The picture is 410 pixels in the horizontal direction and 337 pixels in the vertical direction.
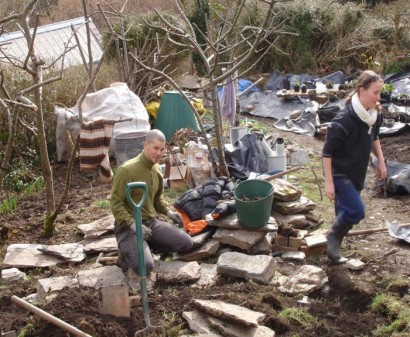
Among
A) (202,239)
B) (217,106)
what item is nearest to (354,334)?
(202,239)

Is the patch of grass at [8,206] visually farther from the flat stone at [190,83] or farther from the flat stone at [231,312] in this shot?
the flat stone at [190,83]

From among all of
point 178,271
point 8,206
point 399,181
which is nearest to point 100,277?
point 178,271

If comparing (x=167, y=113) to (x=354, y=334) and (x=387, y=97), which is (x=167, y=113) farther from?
(x=354, y=334)

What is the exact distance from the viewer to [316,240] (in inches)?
238

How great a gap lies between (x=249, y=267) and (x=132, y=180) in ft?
4.49

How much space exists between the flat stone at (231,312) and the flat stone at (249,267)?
27.3 inches

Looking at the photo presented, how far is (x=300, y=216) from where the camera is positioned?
6.70 m

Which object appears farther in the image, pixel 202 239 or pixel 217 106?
pixel 217 106

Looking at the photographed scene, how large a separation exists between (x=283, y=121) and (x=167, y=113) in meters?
3.39

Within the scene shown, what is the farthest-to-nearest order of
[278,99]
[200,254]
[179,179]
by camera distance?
1. [278,99]
2. [179,179]
3. [200,254]

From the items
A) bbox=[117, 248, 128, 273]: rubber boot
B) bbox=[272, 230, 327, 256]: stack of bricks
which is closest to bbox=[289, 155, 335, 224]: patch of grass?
bbox=[272, 230, 327, 256]: stack of bricks

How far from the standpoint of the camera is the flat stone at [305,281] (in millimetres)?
5105

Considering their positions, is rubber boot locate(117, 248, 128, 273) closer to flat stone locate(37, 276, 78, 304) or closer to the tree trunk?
flat stone locate(37, 276, 78, 304)

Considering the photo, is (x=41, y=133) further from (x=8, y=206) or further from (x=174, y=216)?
(x=8, y=206)
